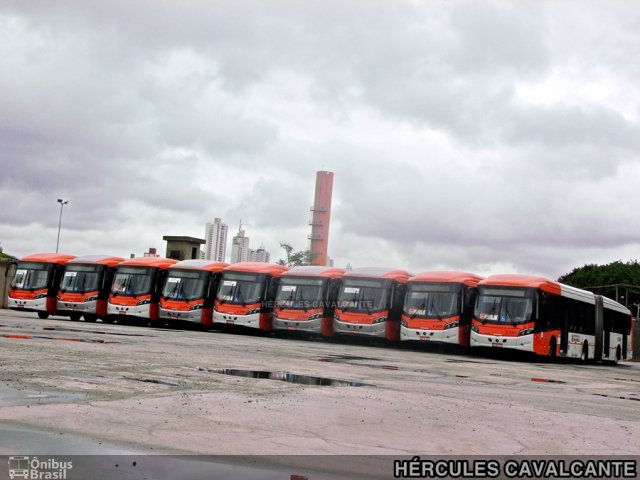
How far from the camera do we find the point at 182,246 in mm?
54781

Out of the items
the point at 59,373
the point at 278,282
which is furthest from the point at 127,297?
the point at 59,373

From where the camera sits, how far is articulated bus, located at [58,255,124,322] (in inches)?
1391

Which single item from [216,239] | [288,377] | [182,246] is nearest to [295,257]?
[182,246]

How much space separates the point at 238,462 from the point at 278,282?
1122 inches

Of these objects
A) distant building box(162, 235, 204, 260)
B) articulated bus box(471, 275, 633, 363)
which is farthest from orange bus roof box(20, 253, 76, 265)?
articulated bus box(471, 275, 633, 363)

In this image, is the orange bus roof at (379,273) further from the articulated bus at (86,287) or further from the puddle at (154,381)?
the puddle at (154,381)

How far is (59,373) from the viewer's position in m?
9.88

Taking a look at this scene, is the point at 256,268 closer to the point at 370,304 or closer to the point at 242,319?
the point at 242,319

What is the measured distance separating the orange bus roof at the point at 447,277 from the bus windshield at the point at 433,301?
0.81 feet

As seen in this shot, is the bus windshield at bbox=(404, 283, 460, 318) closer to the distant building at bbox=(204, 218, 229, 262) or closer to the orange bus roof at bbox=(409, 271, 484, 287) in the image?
the orange bus roof at bbox=(409, 271, 484, 287)

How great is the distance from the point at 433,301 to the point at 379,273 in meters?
3.71

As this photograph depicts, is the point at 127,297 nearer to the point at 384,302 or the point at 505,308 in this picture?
the point at 384,302

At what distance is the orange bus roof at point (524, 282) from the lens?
27.0 metres

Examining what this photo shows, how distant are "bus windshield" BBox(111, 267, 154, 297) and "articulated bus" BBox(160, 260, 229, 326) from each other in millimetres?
859
